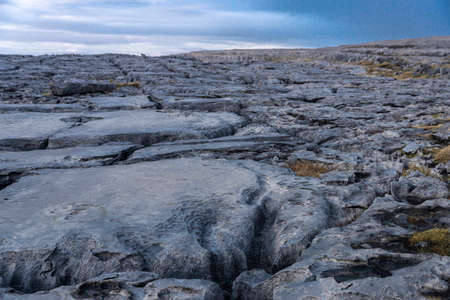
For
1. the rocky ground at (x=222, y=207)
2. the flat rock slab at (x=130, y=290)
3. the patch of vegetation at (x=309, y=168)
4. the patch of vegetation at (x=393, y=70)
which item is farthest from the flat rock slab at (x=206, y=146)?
the patch of vegetation at (x=393, y=70)

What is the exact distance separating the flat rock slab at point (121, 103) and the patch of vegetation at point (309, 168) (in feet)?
19.1

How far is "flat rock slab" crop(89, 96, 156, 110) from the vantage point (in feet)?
36.6

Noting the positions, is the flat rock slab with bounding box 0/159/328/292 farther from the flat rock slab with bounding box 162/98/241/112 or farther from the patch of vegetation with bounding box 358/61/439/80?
the patch of vegetation with bounding box 358/61/439/80

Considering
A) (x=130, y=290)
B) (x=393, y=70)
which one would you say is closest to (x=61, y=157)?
(x=130, y=290)

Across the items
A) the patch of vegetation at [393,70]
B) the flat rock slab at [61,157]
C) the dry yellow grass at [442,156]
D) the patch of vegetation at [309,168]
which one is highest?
the patch of vegetation at [393,70]

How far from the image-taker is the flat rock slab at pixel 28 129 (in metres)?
7.46

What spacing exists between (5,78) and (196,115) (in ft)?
40.1

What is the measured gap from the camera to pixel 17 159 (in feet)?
21.0

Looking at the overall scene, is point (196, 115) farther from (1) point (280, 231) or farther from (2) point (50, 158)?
(1) point (280, 231)

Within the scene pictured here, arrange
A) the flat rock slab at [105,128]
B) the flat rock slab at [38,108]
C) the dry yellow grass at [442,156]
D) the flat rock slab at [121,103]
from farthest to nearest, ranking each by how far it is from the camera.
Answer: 1. the flat rock slab at [121,103]
2. the flat rock slab at [38,108]
3. the flat rock slab at [105,128]
4. the dry yellow grass at [442,156]

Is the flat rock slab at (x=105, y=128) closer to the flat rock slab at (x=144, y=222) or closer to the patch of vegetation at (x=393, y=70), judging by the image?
the flat rock slab at (x=144, y=222)

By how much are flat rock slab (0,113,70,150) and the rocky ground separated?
0.03m

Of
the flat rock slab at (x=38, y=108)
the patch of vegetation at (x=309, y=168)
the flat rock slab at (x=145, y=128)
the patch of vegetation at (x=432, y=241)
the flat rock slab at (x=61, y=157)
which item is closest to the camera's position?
the patch of vegetation at (x=432, y=241)

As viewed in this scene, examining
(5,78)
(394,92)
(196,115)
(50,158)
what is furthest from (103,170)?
(5,78)
